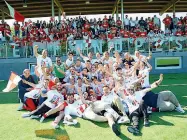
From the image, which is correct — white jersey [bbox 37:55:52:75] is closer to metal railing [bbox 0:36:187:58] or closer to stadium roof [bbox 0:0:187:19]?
metal railing [bbox 0:36:187:58]

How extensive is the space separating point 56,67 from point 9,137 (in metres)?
4.44

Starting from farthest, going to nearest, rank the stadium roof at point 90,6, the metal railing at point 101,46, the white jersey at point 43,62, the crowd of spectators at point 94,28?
1. the stadium roof at point 90,6
2. the crowd of spectators at point 94,28
3. the metal railing at point 101,46
4. the white jersey at point 43,62

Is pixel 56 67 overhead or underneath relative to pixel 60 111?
overhead

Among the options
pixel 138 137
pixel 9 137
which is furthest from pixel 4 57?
pixel 138 137

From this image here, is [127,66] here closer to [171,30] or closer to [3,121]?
[3,121]

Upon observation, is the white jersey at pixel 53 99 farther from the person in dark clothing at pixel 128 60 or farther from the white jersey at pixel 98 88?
the person in dark clothing at pixel 128 60

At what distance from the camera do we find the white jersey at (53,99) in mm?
7973

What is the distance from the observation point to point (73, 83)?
30.7 feet

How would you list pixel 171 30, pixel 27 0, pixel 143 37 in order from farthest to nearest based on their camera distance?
pixel 27 0 < pixel 171 30 < pixel 143 37

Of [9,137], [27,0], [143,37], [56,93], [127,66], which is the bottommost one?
[9,137]

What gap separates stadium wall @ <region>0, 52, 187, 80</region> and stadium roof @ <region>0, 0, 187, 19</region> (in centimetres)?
613

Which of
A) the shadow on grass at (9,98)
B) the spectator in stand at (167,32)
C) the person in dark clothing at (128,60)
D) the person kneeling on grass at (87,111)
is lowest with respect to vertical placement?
the shadow on grass at (9,98)

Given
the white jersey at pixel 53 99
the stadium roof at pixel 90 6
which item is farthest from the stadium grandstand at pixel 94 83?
the stadium roof at pixel 90 6

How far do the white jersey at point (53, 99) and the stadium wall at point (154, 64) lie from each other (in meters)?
8.96
